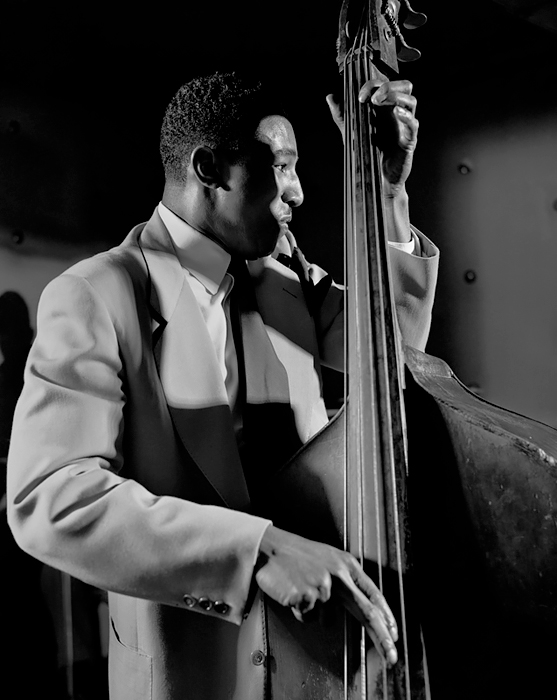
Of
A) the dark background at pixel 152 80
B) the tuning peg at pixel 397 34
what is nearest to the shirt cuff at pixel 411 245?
the tuning peg at pixel 397 34

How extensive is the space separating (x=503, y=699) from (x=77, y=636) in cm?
155

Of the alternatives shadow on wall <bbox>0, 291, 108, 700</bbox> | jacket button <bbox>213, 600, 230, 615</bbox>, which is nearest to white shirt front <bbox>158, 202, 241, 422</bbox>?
jacket button <bbox>213, 600, 230, 615</bbox>

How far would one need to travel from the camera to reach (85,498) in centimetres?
76

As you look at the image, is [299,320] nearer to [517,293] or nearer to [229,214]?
[229,214]

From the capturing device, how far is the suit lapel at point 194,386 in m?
0.92

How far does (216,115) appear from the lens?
1071 millimetres

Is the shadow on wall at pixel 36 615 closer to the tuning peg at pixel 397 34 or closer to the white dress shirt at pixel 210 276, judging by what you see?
the white dress shirt at pixel 210 276

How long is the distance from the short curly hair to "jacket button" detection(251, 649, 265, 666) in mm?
724

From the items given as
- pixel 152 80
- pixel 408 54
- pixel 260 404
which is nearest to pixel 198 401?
pixel 260 404

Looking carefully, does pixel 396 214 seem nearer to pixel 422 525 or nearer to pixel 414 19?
pixel 414 19

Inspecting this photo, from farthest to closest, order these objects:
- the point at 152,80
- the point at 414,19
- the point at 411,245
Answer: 1. the point at 152,80
2. the point at 411,245
3. the point at 414,19

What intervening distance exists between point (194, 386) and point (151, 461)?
12cm

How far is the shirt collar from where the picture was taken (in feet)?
3.51

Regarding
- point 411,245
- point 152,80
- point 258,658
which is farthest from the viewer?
point 152,80
